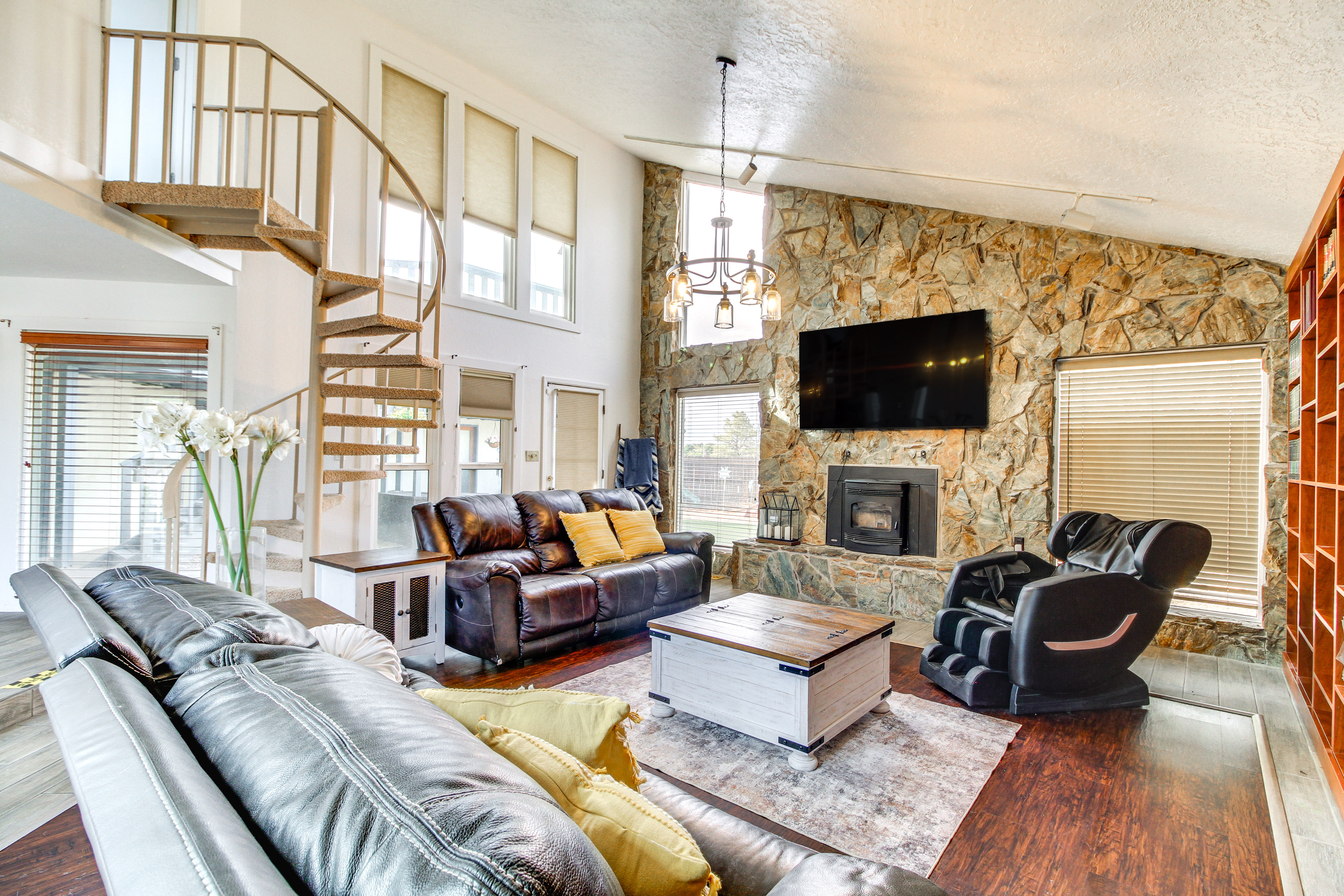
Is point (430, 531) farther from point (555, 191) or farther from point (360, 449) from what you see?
point (555, 191)

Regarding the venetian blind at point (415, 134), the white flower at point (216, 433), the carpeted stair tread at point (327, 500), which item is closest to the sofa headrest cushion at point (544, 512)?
the carpeted stair tread at point (327, 500)

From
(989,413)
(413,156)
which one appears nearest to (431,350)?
(413,156)

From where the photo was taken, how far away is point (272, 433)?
2.73m

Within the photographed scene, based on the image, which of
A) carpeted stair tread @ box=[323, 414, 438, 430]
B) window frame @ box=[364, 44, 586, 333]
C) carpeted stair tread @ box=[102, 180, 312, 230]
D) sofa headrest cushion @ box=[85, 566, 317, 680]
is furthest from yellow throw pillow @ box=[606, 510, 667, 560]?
sofa headrest cushion @ box=[85, 566, 317, 680]

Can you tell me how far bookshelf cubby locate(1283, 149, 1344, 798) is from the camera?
2.30 metres

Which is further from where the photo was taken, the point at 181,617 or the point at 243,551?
the point at 243,551

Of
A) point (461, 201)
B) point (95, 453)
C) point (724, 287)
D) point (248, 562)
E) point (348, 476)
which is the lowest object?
point (248, 562)

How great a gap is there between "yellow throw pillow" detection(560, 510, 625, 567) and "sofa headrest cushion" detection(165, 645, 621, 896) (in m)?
3.51

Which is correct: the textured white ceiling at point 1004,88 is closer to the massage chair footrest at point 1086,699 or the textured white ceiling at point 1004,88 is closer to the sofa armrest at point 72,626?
the massage chair footrest at point 1086,699

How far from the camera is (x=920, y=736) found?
279 centimetres

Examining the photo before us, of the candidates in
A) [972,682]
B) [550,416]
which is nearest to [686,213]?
[550,416]

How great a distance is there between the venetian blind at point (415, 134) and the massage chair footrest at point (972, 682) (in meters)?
4.72

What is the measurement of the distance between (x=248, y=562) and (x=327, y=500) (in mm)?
1110

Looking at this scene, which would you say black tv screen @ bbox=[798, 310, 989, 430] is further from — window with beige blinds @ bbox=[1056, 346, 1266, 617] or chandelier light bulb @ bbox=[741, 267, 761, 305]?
chandelier light bulb @ bbox=[741, 267, 761, 305]
